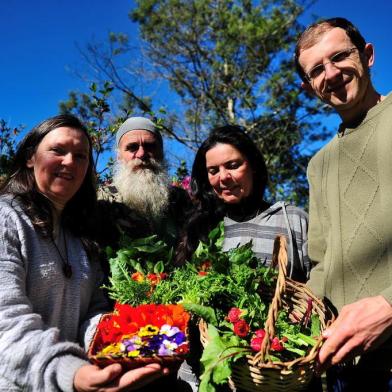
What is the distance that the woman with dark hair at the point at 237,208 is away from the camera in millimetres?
2801

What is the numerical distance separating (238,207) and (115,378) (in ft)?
5.80

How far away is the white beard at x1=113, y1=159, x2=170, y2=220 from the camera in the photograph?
12.1 feet

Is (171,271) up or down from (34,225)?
down

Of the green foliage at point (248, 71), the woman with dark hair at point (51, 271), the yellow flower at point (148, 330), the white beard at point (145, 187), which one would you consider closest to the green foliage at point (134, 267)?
the woman with dark hair at point (51, 271)

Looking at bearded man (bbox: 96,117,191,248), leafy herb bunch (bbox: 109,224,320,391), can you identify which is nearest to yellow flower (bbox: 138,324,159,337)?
leafy herb bunch (bbox: 109,224,320,391)

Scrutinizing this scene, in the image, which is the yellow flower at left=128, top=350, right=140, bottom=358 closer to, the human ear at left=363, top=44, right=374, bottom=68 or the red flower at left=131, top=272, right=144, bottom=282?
the red flower at left=131, top=272, right=144, bottom=282

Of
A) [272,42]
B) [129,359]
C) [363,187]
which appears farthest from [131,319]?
[272,42]

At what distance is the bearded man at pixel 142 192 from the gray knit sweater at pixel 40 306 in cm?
72

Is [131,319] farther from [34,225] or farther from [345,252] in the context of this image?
[345,252]

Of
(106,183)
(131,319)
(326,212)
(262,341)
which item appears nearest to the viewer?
(262,341)

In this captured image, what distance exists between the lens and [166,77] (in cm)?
1631

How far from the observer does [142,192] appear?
12.2 ft

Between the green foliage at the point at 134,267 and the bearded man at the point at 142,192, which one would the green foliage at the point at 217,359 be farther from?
the bearded man at the point at 142,192

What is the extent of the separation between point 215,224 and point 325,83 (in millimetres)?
1506
